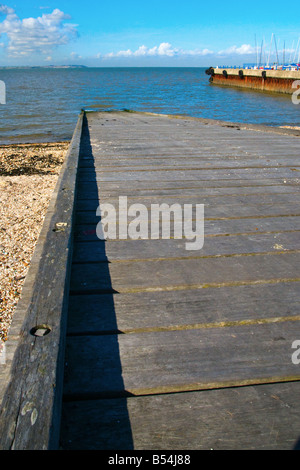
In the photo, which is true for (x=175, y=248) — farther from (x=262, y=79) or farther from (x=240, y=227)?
(x=262, y=79)

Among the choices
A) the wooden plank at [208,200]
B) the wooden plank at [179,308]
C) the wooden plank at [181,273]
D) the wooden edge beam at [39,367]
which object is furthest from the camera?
the wooden plank at [208,200]

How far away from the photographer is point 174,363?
1380 millimetres

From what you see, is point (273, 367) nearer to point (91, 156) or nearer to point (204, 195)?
point (204, 195)

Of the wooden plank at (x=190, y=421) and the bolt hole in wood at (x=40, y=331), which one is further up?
the bolt hole in wood at (x=40, y=331)

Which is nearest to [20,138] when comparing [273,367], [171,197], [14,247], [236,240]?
[14,247]

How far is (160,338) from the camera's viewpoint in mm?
1510

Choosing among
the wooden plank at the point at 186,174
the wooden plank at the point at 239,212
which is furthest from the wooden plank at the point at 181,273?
the wooden plank at the point at 186,174

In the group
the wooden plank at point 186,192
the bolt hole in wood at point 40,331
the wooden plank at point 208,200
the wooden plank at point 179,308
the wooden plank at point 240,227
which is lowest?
the wooden plank at point 179,308

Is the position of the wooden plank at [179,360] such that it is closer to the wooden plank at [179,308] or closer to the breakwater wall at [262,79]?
the wooden plank at [179,308]

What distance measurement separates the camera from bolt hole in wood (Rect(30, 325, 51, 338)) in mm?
1276

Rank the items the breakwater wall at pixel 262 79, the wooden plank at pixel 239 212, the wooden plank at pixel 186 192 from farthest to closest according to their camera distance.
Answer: the breakwater wall at pixel 262 79 → the wooden plank at pixel 186 192 → the wooden plank at pixel 239 212

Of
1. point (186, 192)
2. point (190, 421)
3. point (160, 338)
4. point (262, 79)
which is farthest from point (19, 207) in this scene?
point (262, 79)

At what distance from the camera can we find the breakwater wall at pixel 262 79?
33.5 meters

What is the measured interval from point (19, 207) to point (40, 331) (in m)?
5.45
